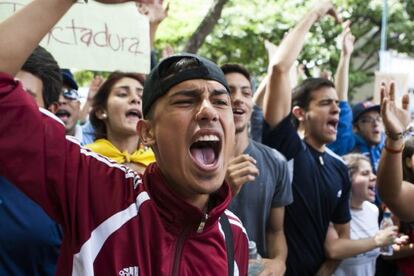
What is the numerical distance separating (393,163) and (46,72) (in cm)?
183

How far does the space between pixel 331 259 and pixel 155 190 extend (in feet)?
7.21

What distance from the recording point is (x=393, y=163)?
294 centimetres

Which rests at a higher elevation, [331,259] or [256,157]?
[256,157]

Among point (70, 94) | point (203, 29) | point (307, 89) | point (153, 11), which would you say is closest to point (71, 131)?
point (70, 94)

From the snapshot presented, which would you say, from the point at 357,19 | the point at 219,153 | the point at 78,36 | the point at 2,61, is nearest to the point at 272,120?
the point at 78,36

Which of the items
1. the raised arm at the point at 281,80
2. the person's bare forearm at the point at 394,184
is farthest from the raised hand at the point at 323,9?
the person's bare forearm at the point at 394,184

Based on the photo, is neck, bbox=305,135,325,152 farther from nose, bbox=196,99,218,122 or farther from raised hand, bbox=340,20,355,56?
nose, bbox=196,99,218,122

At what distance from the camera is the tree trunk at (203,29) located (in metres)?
7.58

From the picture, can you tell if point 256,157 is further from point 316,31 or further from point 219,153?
point 316,31

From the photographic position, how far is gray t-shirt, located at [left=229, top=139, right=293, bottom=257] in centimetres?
293

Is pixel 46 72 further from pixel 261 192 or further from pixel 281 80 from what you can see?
pixel 281 80

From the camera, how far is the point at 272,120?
3326 millimetres

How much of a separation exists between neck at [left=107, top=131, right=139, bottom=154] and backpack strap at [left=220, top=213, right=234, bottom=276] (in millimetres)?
1578

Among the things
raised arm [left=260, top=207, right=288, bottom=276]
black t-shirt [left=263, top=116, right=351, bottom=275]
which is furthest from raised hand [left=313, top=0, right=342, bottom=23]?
raised arm [left=260, top=207, right=288, bottom=276]
